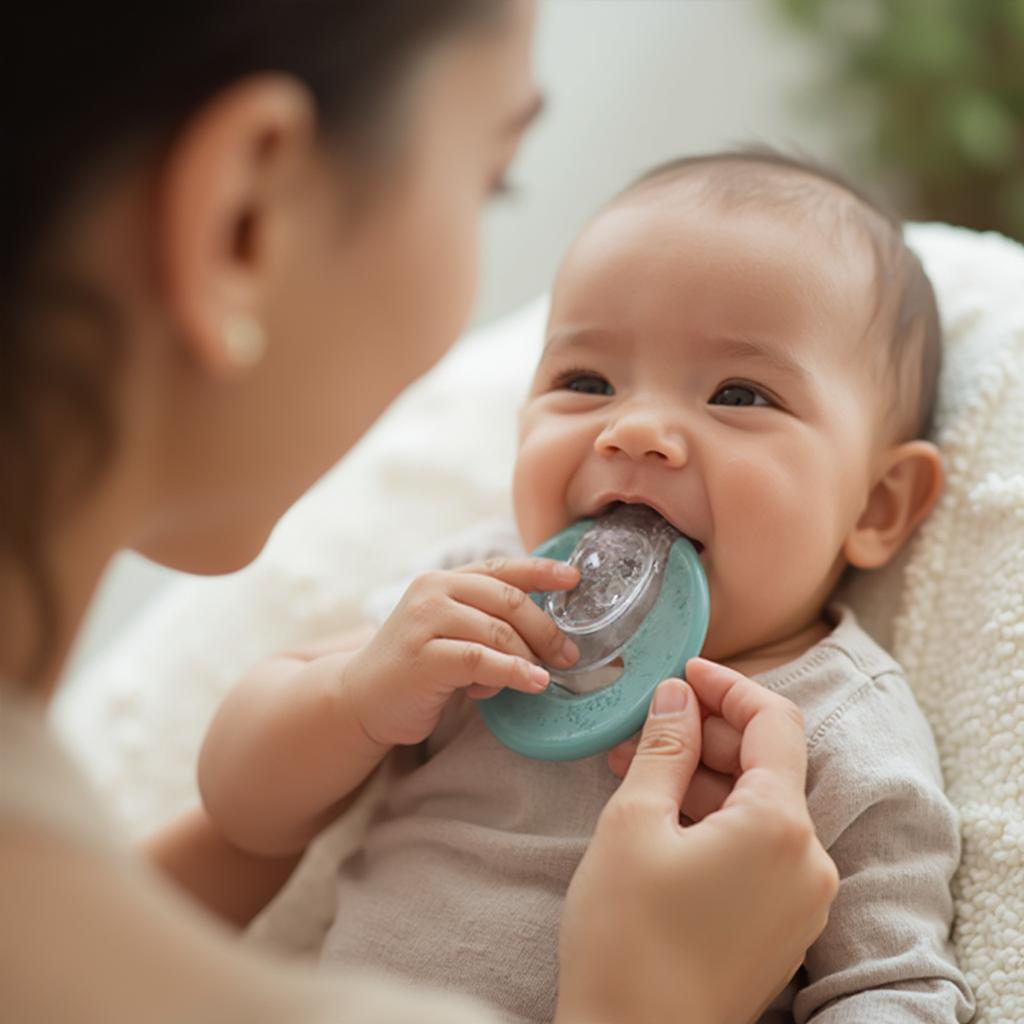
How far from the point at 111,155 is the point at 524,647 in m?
0.57

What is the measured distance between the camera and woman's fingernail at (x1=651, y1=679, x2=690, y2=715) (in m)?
0.99

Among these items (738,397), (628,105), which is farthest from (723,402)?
(628,105)

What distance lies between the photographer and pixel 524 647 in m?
1.06

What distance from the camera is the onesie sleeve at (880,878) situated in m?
0.98

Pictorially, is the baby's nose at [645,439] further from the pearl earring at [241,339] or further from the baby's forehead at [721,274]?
the pearl earring at [241,339]

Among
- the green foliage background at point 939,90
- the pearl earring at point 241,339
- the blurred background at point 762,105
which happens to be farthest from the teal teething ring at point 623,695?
the green foliage background at point 939,90

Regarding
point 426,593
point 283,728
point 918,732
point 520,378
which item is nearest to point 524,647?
point 426,593

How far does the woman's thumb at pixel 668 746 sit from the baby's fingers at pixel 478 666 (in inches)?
4.0

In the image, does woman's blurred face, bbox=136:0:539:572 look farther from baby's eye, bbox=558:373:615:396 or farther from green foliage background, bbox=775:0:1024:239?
green foliage background, bbox=775:0:1024:239

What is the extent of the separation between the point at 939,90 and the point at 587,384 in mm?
1987

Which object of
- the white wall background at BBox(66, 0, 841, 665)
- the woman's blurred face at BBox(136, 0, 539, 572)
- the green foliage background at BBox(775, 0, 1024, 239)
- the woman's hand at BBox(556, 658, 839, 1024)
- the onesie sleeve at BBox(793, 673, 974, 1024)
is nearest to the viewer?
the woman's blurred face at BBox(136, 0, 539, 572)

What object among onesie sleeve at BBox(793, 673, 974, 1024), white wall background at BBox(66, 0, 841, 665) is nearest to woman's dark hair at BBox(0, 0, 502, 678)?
onesie sleeve at BBox(793, 673, 974, 1024)

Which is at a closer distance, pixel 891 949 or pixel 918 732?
pixel 891 949

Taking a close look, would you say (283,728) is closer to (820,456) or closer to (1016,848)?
(820,456)
